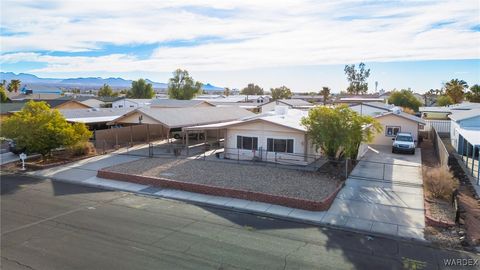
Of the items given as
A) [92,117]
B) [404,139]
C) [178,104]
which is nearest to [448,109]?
[404,139]

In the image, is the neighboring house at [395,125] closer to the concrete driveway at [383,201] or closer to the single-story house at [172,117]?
the concrete driveway at [383,201]

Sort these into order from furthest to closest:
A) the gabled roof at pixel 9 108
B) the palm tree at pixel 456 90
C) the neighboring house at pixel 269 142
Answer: the palm tree at pixel 456 90 < the gabled roof at pixel 9 108 < the neighboring house at pixel 269 142

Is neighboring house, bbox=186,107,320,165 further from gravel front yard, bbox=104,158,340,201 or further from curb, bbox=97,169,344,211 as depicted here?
curb, bbox=97,169,344,211

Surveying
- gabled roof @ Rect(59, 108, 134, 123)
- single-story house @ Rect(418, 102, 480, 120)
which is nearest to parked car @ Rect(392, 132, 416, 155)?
single-story house @ Rect(418, 102, 480, 120)

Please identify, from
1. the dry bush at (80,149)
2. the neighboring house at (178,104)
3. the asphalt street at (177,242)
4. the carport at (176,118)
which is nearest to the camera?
the asphalt street at (177,242)

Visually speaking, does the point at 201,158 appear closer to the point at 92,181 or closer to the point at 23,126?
the point at 92,181

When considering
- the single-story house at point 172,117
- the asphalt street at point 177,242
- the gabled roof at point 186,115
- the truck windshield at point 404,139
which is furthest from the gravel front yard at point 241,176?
the truck windshield at point 404,139

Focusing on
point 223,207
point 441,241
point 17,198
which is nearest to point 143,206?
point 223,207
